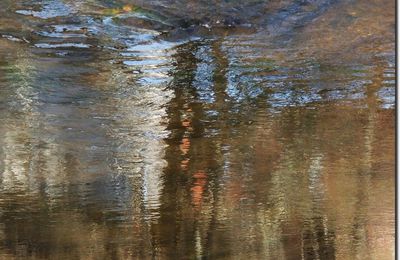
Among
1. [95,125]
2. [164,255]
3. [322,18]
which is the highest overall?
[322,18]

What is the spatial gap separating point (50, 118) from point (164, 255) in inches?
58.0

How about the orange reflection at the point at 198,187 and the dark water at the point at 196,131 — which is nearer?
the dark water at the point at 196,131

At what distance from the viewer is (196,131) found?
4.29 metres

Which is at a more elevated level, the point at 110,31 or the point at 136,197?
the point at 110,31

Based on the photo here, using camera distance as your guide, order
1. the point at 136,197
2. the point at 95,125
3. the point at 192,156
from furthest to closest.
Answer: the point at 95,125
the point at 192,156
the point at 136,197

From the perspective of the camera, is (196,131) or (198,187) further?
(196,131)

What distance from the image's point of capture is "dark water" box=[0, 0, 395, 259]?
3.38 m

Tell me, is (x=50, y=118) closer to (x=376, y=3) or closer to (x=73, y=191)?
(x=73, y=191)

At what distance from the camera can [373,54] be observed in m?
5.50

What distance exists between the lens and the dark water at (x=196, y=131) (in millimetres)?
3381

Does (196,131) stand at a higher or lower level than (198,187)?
higher

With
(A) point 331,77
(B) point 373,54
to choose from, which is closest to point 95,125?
(A) point 331,77

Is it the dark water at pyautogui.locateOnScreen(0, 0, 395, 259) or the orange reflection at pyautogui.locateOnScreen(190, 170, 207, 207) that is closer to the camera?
the dark water at pyautogui.locateOnScreen(0, 0, 395, 259)

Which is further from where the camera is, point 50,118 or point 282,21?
point 282,21
